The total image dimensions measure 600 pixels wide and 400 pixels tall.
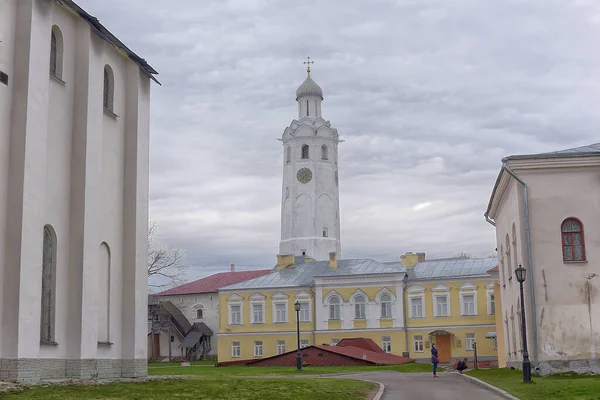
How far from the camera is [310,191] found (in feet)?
294

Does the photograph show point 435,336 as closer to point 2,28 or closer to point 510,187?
point 510,187

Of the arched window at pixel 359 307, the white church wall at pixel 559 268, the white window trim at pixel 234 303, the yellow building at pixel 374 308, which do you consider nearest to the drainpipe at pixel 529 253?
the white church wall at pixel 559 268

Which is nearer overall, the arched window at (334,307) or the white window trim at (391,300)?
the white window trim at (391,300)

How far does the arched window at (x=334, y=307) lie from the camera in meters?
61.3

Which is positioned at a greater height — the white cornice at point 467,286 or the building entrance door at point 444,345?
the white cornice at point 467,286

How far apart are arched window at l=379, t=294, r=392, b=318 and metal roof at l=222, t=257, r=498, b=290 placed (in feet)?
6.29

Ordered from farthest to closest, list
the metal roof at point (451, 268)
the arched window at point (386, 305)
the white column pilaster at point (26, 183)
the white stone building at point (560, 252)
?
the arched window at point (386, 305) → the metal roof at point (451, 268) → the white stone building at point (560, 252) → the white column pilaster at point (26, 183)

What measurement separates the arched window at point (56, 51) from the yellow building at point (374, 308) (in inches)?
1646

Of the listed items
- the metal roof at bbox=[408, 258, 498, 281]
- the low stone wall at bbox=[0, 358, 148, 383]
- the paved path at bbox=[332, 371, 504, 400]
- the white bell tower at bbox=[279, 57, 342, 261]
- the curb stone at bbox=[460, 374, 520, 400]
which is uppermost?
the white bell tower at bbox=[279, 57, 342, 261]

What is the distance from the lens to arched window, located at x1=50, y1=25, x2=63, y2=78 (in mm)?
21484

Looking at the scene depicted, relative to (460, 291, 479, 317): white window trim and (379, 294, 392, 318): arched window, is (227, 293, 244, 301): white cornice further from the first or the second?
(460, 291, 479, 317): white window trim

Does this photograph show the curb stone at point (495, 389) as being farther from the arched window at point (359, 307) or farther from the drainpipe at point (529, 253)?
the arched window at point (359, 307)

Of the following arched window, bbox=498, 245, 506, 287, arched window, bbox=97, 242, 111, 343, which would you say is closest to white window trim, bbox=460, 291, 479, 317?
arched window, bbox=498, 245, 506, 287

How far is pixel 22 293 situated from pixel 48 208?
9.00 ft
